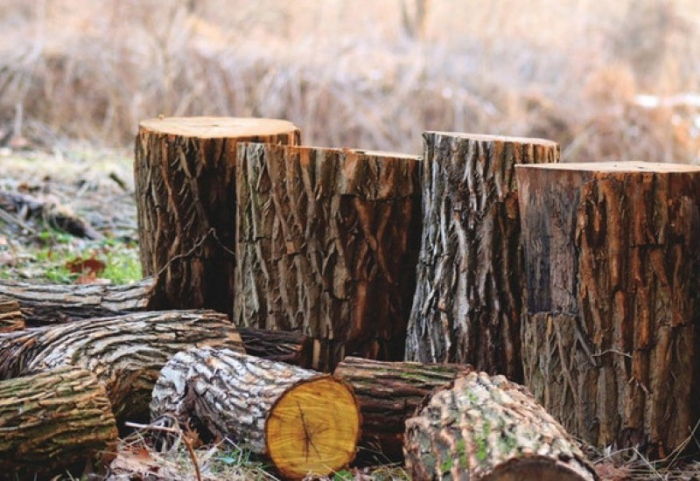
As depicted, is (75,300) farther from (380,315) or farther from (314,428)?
(314,428)

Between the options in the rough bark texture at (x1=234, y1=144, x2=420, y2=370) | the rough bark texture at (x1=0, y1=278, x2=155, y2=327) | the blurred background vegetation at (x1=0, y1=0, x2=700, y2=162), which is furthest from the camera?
the blurred background vegetation at (x1=0, y1=0, x2=700, y2=162)

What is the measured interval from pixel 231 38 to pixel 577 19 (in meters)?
5.57

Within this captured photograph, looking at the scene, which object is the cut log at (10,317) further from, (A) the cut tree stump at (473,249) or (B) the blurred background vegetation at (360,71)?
(B) the blurred background vegetation at (360,71)

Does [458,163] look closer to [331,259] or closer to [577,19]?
[331,259]

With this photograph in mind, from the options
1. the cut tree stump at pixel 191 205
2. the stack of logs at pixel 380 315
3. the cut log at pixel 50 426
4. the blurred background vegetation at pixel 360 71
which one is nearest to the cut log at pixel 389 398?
the stack of logs at pixel 380 315

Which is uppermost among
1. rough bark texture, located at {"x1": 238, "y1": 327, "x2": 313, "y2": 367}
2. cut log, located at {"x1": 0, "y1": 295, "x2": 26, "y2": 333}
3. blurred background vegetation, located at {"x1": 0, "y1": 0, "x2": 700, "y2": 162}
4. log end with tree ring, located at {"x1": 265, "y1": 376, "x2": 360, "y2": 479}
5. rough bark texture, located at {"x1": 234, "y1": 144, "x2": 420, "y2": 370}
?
blurred background vegetation, located at {"x1": 0, "y1": 0, "x2": 700, "y2": 162}

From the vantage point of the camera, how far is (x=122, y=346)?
3949 millimetres

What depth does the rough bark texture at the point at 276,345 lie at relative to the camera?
4172 mm

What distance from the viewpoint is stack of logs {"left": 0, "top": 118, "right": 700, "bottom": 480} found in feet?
10.9

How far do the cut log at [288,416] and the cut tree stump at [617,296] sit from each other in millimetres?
865

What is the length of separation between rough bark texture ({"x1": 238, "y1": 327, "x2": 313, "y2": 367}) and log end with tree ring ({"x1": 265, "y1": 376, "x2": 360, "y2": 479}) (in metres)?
0.79

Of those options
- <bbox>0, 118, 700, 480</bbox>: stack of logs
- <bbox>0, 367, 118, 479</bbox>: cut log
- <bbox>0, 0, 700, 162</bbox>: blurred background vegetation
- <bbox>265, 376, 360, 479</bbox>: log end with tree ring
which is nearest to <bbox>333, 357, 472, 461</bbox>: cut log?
<bbox>0, 118, 700, 480</bbox>: stack of logs

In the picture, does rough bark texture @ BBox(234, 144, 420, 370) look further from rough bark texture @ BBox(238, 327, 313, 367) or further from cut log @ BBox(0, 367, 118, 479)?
A: cut log @ BBox(0, 367, 118, 479)

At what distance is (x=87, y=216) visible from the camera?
23.6ft
